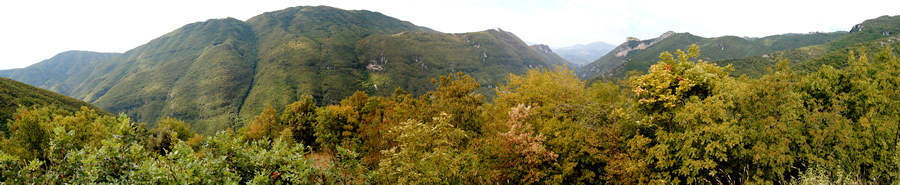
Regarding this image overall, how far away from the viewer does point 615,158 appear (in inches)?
524

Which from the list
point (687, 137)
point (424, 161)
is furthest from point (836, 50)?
point (424, 161)

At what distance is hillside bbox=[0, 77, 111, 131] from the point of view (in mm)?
73250

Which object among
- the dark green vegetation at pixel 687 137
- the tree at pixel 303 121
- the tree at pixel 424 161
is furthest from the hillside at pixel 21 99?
the dark green vegetation at pixel 687 137

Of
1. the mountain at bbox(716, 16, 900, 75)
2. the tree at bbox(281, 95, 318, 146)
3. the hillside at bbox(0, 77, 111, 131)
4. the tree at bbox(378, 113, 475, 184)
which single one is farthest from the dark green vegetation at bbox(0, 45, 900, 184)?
the hillside at bbox(0, 77, 111, 131)

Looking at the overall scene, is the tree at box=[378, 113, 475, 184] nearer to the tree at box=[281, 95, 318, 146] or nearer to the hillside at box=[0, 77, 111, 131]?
the tree at box=[281, 95, 318, 146]

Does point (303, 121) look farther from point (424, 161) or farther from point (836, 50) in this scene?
point (836, 50)

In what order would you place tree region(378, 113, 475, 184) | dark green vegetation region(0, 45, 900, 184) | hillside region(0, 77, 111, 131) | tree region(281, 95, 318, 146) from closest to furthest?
tree region(378, 113, 475, 184) → dark green vegetation region(0, 45, 900, 184) → tree region(281, 95, 318, 146) → hillside region(0, 77, 111, 131)

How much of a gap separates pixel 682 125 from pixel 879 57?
30.3ft

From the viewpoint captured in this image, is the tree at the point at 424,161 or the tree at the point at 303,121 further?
the tree at the point at 303,121

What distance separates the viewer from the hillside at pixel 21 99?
7325 cm

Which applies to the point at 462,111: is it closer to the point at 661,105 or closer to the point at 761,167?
the point at 661,105

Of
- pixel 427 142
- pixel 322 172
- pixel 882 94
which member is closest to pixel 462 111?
pixel 427 142

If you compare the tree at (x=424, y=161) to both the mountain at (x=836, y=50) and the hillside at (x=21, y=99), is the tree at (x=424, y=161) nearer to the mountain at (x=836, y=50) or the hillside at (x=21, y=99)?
the mountain at (x=836, y=50)

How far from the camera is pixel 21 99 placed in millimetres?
83750
